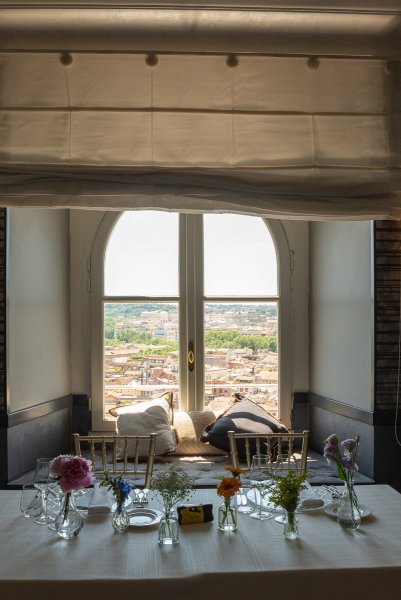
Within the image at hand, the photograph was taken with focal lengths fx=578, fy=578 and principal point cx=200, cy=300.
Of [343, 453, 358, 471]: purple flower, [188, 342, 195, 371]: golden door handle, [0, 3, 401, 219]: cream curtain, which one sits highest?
[0, 3, 401, 219]: cream curtain

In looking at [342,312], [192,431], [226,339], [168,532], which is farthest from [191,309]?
[168,532]

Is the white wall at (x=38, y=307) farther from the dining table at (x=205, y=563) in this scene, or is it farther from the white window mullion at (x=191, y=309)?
the dining table at (x=205, y=563)

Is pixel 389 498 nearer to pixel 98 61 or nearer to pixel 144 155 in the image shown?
pixel 144 155

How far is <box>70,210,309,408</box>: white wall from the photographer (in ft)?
14.2

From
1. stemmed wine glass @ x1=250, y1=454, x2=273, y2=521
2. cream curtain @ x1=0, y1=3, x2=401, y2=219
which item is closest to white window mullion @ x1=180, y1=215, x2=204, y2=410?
cream curtain @ x1=0, y1=3, x2=401, y2=219

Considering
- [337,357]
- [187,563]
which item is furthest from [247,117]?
[187,563]

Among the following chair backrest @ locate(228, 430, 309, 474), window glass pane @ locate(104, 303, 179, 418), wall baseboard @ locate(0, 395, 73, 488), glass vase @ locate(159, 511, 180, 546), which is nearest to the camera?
glass vase @ locate(159, 511, 180, 546)

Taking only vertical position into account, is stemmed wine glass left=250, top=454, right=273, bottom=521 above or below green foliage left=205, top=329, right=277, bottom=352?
below

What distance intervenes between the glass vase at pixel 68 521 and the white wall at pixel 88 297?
83.3 inches

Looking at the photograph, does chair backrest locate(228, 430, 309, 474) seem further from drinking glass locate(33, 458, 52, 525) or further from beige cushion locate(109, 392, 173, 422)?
drinking glass locate(33, 458, 52, 525)

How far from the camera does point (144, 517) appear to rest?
7.80 feet

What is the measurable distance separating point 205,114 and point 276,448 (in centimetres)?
208

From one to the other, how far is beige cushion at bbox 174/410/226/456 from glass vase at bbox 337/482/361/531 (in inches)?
70.6

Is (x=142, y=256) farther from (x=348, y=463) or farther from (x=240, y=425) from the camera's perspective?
(x=348, y=463)
